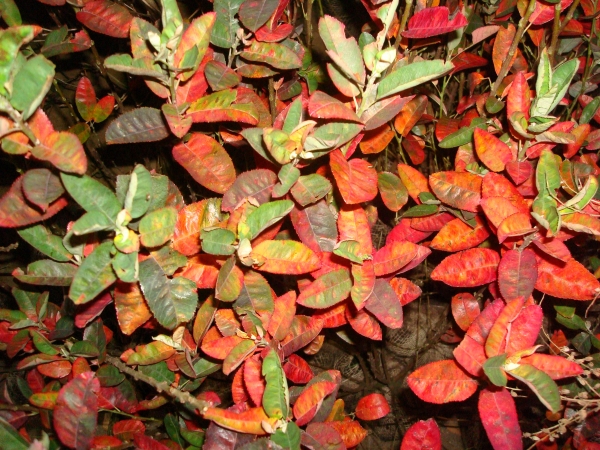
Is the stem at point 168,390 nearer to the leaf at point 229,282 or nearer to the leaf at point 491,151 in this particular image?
the leaf at point 229,282

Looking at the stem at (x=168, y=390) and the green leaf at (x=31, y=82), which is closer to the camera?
the green leaf at (x=31, y=82)

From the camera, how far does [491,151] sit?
0.86 meters

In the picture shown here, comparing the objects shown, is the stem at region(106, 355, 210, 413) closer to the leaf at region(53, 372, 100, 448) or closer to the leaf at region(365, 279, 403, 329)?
the leaf at region(53, 372, 100, 448)

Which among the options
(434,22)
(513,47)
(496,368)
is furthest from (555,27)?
(496,368)

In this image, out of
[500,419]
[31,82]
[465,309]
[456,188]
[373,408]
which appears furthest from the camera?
[373,408]

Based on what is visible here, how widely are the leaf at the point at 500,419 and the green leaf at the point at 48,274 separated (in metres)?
0.72

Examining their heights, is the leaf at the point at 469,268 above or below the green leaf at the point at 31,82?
below

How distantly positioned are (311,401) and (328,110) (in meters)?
0.46

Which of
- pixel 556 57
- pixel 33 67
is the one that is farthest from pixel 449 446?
pixel 33 67

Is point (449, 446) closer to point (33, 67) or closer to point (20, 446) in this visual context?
point (20, 446)

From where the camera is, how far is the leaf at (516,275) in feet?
2.56

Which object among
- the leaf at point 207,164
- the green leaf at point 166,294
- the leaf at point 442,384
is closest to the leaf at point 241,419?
the green leaf at point 166,294

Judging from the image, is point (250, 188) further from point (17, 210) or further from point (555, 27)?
point (555, 27)

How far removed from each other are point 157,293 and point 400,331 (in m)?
1.60
